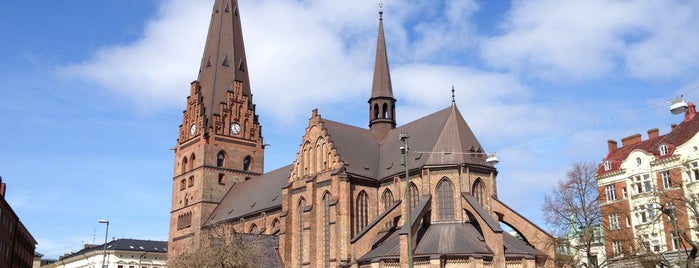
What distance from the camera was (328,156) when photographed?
5325 cm

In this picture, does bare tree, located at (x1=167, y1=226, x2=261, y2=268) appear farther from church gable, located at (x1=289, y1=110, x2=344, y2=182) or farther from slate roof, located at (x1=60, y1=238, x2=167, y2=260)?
slate roof, located at (x1=60, y1=238, x2=167, y2=260)

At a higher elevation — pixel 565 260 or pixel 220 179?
pixel 220 179

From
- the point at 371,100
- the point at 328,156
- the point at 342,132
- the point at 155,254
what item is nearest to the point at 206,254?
the point at 328,156

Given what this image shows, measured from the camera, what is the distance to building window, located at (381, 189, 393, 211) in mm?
52406

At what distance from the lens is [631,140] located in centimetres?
5628

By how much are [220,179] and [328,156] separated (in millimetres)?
24533

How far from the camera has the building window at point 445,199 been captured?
48219 millimetres

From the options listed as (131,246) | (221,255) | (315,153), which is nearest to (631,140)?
(315,153)

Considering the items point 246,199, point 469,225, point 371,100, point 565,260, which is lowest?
point 565,260

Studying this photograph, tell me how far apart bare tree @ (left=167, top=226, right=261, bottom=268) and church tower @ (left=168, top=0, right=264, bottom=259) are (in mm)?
28473

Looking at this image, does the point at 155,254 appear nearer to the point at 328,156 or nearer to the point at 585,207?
the point at 328,156

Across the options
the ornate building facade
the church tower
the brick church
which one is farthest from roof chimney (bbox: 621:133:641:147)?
the church tower

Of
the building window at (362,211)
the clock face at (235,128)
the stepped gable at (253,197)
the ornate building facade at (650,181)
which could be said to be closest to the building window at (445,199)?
the building window at (362,211)

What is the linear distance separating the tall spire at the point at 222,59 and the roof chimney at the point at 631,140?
129ft
